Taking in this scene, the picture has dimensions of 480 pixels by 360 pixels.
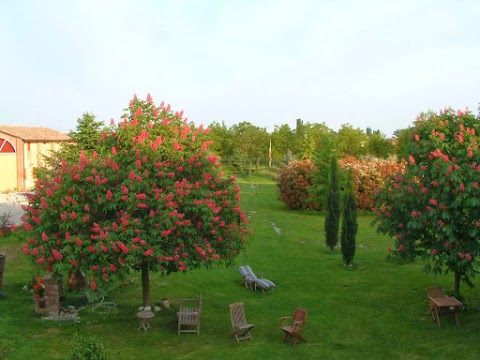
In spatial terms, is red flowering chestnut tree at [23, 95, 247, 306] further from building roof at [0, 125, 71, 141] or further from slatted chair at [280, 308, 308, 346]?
building roof at [0, 125, 71, 141]

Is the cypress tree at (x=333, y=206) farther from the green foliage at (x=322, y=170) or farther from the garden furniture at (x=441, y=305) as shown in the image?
the green foliage at (x=322, y=170)

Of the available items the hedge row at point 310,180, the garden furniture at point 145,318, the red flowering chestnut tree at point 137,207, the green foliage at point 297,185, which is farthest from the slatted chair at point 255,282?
the green foliage at point 297,185

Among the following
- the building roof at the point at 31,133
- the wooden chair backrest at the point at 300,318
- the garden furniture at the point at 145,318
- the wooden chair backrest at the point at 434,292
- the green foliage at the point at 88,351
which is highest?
the building roof at the point at 31,133

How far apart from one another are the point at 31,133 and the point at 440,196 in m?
42.6

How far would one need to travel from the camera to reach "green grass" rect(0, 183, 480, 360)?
396 inches

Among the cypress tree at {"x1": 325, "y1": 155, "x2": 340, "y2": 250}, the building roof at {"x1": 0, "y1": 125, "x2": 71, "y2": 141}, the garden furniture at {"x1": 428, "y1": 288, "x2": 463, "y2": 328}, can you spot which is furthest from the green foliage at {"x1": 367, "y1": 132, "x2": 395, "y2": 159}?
the garden furniture at {"x1": 428, "y1": 288, "x2": 463, "y2": 328}

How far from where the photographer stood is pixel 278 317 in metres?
12.9

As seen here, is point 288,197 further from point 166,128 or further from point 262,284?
point 166,128

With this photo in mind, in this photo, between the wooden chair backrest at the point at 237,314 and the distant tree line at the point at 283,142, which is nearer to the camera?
the wooden chair backrest at the point at 237,314

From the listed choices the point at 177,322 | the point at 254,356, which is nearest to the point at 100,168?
the point at 177,322

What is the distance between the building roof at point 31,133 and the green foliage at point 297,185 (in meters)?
20.4

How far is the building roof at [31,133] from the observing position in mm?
42500

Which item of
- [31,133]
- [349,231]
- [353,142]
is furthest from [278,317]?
[353,142]

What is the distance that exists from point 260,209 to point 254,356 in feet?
89.2
